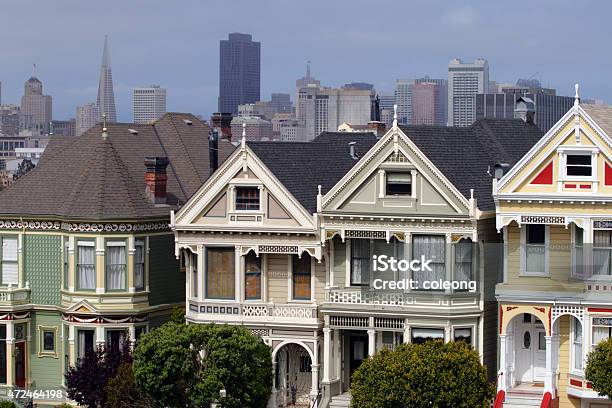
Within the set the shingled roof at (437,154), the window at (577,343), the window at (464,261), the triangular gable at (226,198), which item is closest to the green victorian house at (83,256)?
the triangular gable at (226,198)

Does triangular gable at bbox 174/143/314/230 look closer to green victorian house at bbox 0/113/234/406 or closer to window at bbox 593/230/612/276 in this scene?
green victorian house at bbox 0/113/234/406

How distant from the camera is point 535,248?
47.9m

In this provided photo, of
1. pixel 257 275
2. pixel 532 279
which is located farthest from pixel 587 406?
pixel 257 275

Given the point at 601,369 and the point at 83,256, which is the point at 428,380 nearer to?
the point at 601,369

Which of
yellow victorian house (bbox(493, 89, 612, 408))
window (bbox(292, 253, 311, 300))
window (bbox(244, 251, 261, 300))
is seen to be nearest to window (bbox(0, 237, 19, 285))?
window (bbox(244, 251, 261, 300))

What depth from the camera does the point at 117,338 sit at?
54.9 metres

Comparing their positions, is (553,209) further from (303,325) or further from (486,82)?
(486,82)

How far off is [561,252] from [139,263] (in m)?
15.3

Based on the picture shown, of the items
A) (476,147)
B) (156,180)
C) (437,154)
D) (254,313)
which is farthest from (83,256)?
(476,147)

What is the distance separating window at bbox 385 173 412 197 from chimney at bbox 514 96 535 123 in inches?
288

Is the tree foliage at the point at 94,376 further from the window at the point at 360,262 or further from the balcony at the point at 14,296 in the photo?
the window at the point at 360,262

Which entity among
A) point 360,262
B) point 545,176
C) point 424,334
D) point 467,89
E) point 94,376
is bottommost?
point 94,376

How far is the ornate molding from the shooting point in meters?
54.4

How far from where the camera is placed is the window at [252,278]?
5216 centimetres
